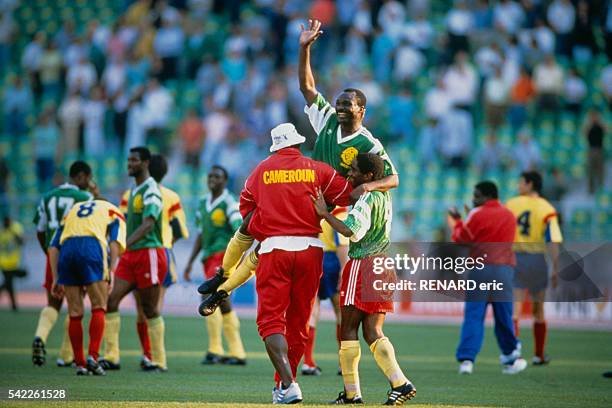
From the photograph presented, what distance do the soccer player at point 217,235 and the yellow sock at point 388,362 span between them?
5.41 m

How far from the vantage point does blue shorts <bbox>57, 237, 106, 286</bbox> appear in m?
13.4

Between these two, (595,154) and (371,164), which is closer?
(371,164)

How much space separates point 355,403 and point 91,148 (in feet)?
63.4

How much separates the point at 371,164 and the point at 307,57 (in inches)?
48.5

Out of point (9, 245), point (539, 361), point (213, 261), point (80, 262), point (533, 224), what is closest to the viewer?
point (80, 262)

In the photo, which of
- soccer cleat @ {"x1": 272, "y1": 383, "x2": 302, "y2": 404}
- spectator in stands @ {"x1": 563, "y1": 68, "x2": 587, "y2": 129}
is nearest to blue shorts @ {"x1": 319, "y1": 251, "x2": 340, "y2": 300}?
soccer cleat @ {"x1": 272, "y1": 383, "x2": 302, "y2": 404}

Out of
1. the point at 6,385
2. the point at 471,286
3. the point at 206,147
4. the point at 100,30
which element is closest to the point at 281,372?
the point at 6,385

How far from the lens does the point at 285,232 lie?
1029 cm

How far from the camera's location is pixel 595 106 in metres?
27.2

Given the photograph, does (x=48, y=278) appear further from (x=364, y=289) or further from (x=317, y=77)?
(x=317, y=77)

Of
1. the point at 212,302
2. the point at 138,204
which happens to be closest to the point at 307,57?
the point at 212,302

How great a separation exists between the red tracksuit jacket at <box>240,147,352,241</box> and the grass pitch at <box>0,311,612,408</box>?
160 centimetres

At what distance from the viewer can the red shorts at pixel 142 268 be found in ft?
46.4

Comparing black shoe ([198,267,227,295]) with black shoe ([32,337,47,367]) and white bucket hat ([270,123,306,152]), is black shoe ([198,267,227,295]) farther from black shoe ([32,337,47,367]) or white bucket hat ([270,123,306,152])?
black shoe ([32,337,47,367])
